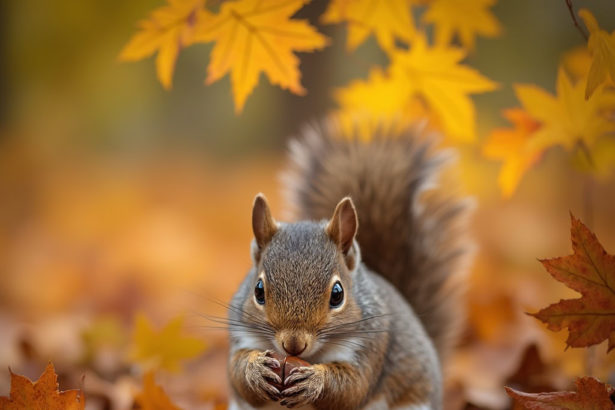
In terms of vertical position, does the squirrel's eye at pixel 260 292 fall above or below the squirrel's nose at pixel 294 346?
above

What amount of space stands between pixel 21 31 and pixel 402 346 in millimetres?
3611

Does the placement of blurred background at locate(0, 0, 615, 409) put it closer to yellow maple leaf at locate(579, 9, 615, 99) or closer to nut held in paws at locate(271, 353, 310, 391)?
nut held in paws at locate(271, 353, 310, 391)

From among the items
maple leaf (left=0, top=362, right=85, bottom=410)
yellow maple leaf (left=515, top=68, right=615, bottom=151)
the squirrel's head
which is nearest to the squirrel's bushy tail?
yellow maple leaf (left=515, top=68, right=615, bottom=151)

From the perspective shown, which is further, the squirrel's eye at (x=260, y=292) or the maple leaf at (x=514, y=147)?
the maple leaf at (x=514, y=147)

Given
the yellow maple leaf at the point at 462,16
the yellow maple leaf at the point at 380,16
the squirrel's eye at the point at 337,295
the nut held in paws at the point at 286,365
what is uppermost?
the yellow maple leaf at the point at 462,16

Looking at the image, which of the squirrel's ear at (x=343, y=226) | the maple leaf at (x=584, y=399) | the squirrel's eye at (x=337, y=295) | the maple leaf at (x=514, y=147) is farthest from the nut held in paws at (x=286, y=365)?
the maple leaf at (x=514, y=147)

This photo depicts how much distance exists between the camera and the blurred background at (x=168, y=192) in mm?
2381

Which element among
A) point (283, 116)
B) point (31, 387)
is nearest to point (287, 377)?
point (31, 387)

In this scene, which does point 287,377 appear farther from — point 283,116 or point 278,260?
point 283,116

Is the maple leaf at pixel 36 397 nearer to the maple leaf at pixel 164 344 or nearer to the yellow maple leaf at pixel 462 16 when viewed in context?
the maple leaf at pixel 164 344

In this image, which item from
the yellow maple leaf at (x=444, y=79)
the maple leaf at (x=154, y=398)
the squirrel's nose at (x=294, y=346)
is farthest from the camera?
the yellow maple leaf at (x=444, y=79)

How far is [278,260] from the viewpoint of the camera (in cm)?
115

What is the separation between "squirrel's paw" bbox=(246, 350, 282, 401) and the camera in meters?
1.11

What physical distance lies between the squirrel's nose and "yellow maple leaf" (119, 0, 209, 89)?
21.8 inches
